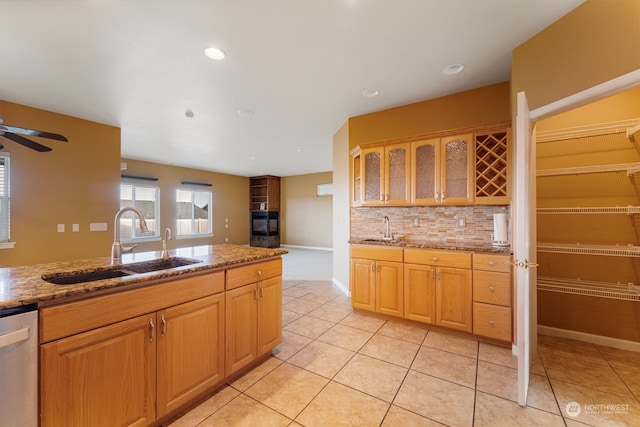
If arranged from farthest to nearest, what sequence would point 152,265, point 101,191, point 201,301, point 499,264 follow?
point 101,191 → point 499,264 → point 152,265 → point 201,301

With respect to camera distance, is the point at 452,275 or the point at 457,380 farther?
the point at 452,275

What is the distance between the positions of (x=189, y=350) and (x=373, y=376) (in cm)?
139

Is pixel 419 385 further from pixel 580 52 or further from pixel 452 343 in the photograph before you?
pixel 580 52

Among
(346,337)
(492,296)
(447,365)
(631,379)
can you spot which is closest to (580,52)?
(492,296)

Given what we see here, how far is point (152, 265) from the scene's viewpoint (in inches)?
77.3

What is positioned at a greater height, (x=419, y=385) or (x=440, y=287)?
(x=440, y=287)

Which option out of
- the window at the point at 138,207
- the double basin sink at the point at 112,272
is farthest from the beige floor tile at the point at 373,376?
the window at the point at 138,207

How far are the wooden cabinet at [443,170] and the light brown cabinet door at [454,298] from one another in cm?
80

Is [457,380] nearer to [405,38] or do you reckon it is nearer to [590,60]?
[590,60]

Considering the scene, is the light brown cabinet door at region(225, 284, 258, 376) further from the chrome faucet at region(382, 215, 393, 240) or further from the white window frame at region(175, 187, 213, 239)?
the white window frame at region(175, 187, 213, 239)

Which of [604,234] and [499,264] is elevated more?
[604,234]

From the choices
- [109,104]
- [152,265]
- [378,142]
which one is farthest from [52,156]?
[378,142]

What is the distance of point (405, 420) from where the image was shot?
1.61 meters

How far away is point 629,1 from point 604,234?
6.44ft
